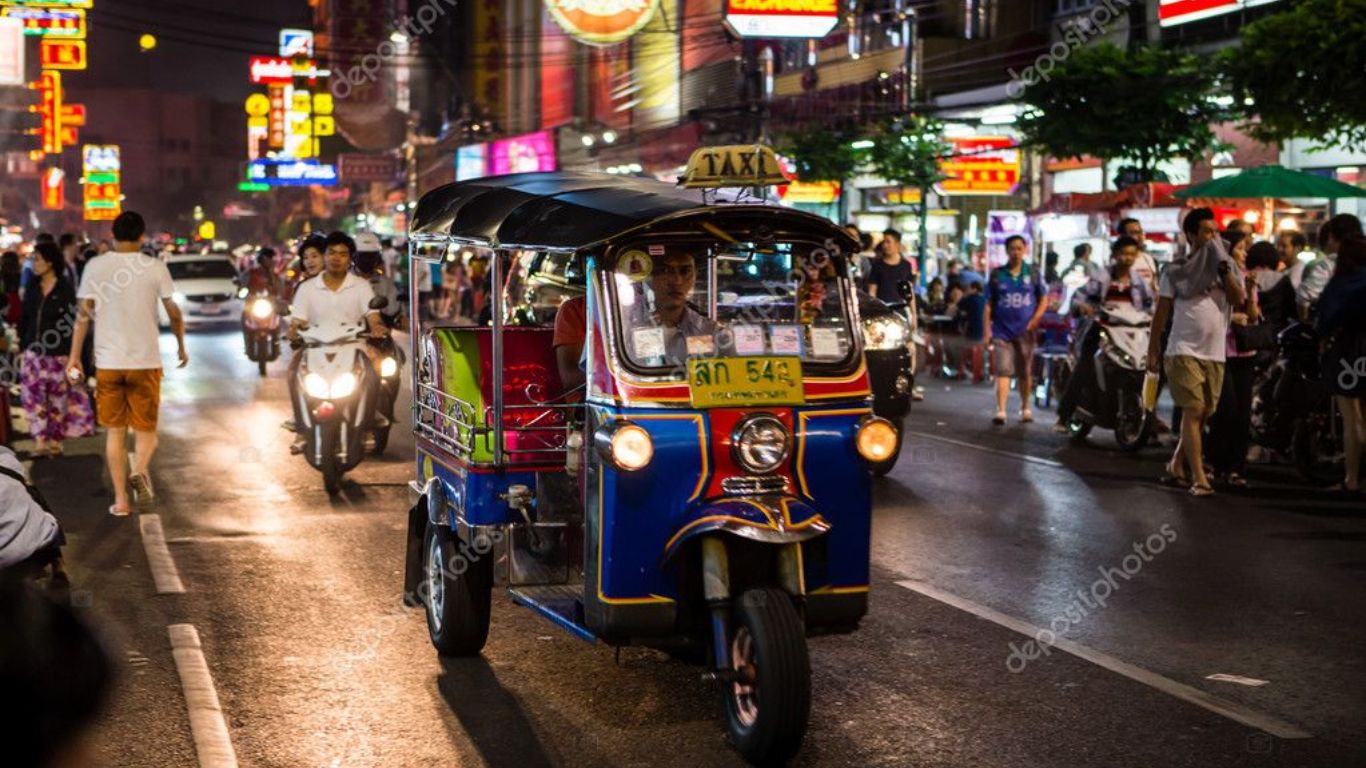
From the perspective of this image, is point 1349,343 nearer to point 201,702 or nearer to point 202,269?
point 201,702

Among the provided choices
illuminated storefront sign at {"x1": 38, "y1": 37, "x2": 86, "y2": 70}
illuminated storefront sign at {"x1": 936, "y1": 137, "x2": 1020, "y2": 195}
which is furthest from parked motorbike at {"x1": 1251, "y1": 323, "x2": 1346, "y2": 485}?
illuminated storefront sign at {"x1": 38, "y1": 37, "x2": 86, "y2": 70}

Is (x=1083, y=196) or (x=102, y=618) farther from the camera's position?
(x=1083, y=196)

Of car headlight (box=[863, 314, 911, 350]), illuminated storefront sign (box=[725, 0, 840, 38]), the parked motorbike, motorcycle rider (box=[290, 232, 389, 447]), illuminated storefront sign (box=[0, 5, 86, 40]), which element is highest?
illuminated storefront sign (box=[0, 5, 86, 40])

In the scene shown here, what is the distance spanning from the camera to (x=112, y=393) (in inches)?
442

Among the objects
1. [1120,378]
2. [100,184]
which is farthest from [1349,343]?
[100,184]

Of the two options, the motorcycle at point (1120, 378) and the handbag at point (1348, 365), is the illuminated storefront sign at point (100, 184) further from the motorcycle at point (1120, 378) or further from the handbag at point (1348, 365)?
the handbag at point (1348, 365)

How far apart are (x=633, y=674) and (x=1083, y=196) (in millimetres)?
18624

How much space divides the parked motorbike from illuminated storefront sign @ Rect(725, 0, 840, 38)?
52.3ft

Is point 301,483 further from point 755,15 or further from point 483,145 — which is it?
point 483,145

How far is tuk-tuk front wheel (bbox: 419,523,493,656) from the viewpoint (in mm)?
7332

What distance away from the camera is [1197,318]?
39.1 ft

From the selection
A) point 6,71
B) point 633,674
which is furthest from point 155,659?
point 6,71

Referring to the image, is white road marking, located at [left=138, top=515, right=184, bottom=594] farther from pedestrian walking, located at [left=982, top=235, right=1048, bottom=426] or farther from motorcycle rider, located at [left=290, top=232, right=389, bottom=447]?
pedestrian walking, located at [left=982, top=235, right=1048, bottom=426]

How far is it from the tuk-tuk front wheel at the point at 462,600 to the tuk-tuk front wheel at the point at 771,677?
172 cm
